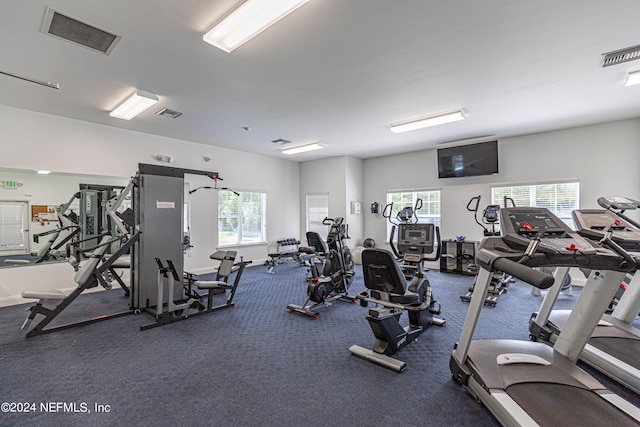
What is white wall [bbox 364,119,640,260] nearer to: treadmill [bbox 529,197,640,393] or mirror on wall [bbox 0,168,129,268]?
treadmill [bbox 529,197,640,393]

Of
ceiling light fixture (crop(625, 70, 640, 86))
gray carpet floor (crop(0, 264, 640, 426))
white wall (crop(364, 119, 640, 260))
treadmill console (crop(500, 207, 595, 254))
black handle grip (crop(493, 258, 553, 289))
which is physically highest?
ceiling light fixture (crop(625, 70, 640, 86))

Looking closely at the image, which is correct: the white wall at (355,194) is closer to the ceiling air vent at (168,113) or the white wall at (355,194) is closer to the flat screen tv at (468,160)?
the flat screen tv at (468,160)

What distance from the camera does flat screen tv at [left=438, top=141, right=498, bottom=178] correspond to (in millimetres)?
6178

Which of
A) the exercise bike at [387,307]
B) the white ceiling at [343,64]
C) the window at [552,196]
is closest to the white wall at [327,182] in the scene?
the white ceiling at [343,64]

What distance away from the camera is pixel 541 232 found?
2260mm

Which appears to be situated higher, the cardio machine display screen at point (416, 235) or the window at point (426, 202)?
the window at point (426, 202)

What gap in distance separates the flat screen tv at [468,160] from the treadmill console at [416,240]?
3590 millimetres

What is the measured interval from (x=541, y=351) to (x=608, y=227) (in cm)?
124

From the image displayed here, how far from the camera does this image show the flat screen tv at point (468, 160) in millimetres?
6178

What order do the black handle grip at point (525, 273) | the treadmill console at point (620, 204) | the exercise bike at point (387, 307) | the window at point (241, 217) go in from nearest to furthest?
the black handle grip at point (525, 273), the treadmill console at point (620, 204), the exercise bike at point (387, 307), the window at point (241, 217)

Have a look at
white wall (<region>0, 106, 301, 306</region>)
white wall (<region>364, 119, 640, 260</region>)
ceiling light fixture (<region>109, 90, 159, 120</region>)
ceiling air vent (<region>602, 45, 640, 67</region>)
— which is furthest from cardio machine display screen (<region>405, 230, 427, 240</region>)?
white wall (<region>0, 106, 301, 306</region>)

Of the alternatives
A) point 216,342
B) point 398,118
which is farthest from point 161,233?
point 398,118

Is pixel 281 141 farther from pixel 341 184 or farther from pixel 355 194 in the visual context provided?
pixel 355 194

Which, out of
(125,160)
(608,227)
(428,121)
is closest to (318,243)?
(428,121)
